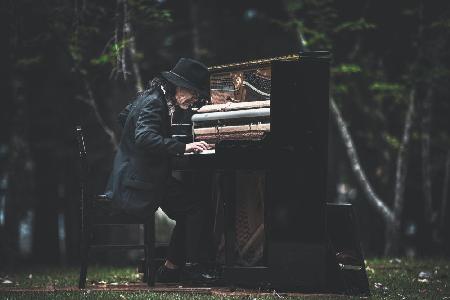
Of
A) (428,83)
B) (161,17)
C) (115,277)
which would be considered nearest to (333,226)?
(115,277)

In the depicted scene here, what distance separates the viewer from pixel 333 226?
8.49 meters

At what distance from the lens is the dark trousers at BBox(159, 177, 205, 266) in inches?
327

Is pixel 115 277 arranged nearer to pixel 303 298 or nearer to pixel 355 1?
pixel 303 298

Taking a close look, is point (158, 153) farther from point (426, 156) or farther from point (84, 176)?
point (426, 156)

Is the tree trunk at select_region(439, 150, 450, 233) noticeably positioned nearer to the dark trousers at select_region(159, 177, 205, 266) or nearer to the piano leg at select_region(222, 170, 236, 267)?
the dark trousers at select_region(159, 177, 205, 266)

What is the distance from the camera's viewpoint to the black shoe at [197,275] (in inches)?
339

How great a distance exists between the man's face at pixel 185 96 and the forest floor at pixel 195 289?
1.74 metres

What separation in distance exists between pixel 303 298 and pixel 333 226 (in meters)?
1.24

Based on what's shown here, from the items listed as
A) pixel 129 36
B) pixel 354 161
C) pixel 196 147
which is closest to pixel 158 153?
pixel 196 147

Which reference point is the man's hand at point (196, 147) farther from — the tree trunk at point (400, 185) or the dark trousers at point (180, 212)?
the tree trunk at point (400, 185)

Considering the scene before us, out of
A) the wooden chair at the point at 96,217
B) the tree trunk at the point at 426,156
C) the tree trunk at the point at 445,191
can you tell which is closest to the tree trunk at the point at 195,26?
the tree trunk at the point at 426,156

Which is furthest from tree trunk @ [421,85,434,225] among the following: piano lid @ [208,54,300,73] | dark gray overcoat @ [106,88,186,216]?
dark gray overcoat @ [106,88,186,216]

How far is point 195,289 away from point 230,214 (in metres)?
0.77

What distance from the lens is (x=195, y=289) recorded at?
317 inches
